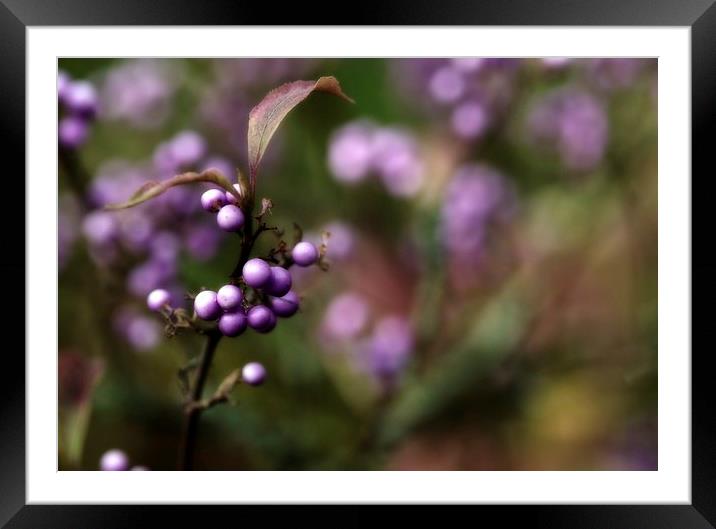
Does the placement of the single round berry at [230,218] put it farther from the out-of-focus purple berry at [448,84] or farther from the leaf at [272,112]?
the out-of-focus purple berry at [448,84]

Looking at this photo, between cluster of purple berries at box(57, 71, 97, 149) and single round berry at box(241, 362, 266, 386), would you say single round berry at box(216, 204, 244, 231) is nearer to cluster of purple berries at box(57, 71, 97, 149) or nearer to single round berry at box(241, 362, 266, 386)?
single round berry at box(241, 362, 266, 386)

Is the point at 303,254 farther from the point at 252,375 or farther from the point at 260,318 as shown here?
the point at 252,375

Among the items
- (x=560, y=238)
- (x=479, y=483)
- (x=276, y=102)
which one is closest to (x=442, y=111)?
(x=560, y=238)

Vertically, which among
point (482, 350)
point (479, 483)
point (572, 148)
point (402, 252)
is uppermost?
point (572, 148)

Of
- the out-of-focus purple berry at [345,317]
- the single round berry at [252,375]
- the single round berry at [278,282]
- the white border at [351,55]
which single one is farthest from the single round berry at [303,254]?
the out-of-focus purple berry at [345,317]

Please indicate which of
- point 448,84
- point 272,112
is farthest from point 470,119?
point 272,112

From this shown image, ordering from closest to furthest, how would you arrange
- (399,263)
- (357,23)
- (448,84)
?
(357,23) < (448,84) < (399,263)

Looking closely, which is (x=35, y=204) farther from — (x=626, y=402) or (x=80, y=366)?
(x=626, y=402)
